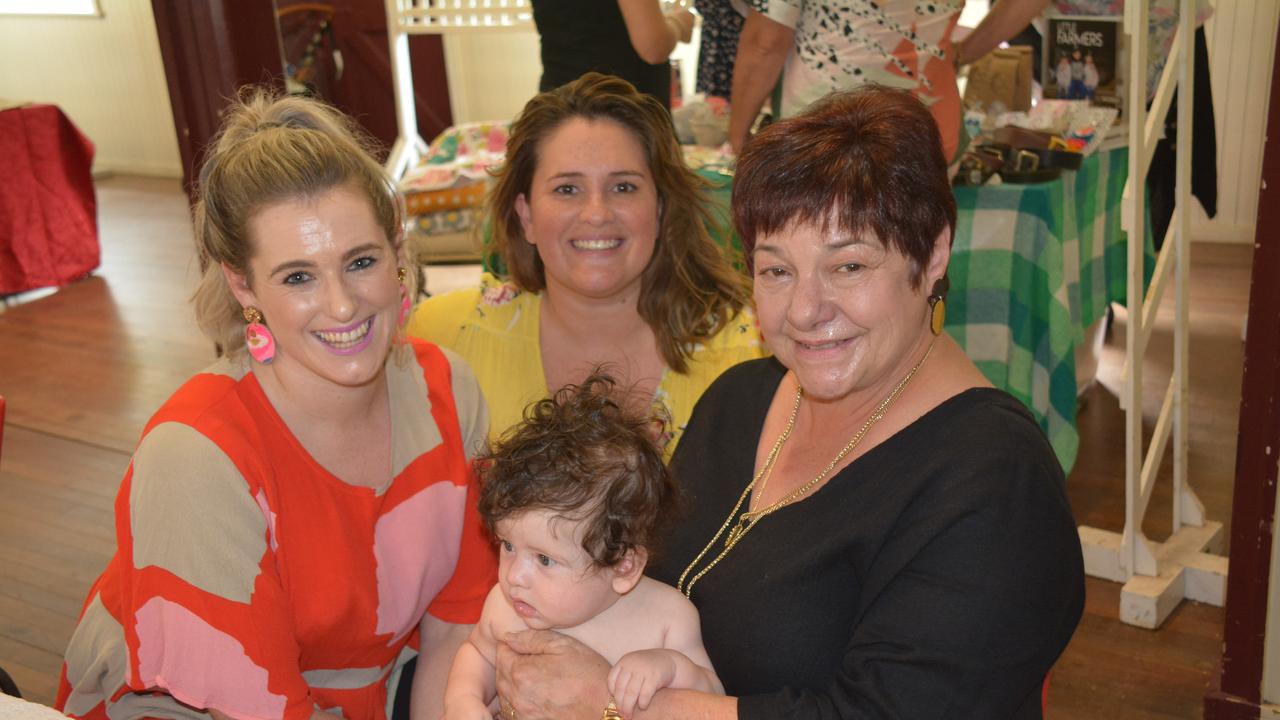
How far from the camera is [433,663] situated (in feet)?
6.39

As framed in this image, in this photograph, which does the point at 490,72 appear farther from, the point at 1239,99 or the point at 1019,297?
the point at 1019,297

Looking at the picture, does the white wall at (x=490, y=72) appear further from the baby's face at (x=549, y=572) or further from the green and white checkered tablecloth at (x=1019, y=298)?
the baby's face at (x=549, y=572)

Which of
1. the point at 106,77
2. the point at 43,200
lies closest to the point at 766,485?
the point at 43,200

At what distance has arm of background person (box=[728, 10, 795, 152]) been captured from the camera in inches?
116

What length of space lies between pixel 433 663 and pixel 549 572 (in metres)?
0.46

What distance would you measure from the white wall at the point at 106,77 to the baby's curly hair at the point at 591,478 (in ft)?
27.5

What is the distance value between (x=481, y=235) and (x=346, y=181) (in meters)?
0.99

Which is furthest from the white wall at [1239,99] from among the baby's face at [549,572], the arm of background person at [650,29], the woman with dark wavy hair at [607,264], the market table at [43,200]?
the market table at [43,200]

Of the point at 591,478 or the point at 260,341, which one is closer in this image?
the point at 591,478

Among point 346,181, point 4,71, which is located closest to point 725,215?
point 346,181

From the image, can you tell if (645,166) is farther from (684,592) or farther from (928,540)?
(928,540)

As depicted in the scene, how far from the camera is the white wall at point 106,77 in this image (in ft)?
30.5

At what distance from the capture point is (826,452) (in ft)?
5.23

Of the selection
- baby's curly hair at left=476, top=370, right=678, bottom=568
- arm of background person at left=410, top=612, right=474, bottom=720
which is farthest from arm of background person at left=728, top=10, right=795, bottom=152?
arm of background person at left=410, top=612, right=474, bottom=720
